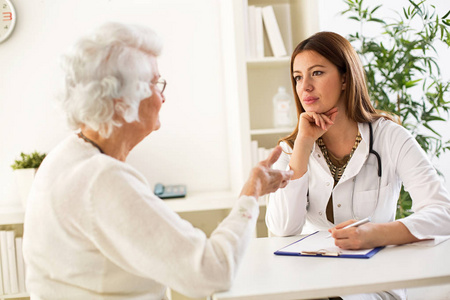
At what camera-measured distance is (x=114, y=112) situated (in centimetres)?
114

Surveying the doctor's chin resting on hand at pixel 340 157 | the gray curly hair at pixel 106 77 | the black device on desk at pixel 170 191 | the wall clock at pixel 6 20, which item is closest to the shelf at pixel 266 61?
the doctor's chin resting on hand at pixel 340 157

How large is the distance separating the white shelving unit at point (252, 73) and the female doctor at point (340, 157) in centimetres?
65

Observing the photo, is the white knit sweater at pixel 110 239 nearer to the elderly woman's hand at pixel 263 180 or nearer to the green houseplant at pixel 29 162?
the elderly woman's hand at pixel 263 180

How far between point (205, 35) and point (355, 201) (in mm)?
1734

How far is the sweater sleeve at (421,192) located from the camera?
145 centimetres

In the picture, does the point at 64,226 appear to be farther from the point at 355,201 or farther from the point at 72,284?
the point at 355,201

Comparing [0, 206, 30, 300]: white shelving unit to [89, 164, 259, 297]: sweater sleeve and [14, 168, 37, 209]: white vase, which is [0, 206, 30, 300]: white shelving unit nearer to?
[14, 168, 37, 209]: white vase

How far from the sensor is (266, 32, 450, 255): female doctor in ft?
5.83

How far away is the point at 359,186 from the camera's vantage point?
181 centimetres

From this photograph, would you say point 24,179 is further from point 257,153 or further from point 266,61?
point 266,61

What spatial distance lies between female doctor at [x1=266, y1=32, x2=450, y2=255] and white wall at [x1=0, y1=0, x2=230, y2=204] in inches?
46.9

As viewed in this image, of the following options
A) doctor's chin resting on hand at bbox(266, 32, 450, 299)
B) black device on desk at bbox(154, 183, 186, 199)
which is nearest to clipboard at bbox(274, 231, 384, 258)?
doctor's chin resting on hand at bbox(266, 32, 450, 299)

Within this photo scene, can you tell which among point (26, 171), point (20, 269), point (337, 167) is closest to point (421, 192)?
point (337, 167)

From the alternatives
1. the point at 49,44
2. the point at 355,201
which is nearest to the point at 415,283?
the point at 355,201
